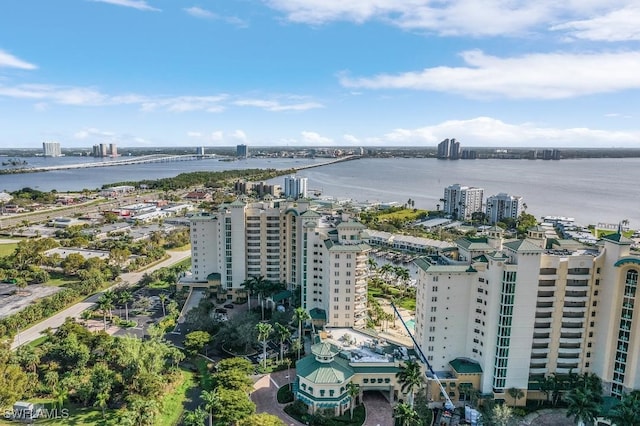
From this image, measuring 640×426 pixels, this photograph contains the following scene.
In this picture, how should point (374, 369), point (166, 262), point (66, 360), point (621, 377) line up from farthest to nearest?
point (166, 262) → point (66, 360) → point (374, 369) → point (621, 377)

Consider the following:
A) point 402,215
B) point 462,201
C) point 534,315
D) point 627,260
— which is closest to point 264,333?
point 534,315

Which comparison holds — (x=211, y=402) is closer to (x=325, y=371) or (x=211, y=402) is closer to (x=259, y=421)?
(x=259, y=421)

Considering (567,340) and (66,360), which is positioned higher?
(567,340)

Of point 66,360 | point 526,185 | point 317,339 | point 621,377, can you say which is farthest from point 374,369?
point 526,185

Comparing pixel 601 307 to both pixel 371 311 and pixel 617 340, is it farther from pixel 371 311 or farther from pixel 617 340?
pixel 371 311

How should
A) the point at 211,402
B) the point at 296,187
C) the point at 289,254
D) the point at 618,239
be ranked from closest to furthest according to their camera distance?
the point at 211,402 < the point at 618,239 < the point at 289,254 < the point at 296,187

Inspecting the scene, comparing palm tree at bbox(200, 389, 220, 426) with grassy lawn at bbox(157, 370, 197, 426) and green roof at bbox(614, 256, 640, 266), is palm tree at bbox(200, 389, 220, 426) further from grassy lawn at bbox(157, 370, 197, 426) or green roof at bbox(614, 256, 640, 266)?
green roof at bbox(614, 256, 640, 266)

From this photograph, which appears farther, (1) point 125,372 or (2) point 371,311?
(2) point 371,311
